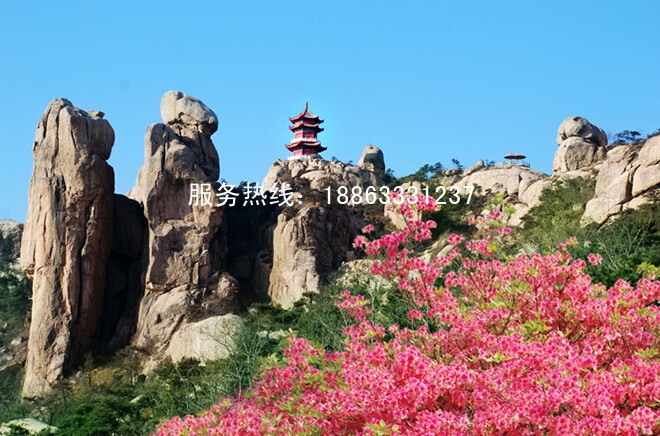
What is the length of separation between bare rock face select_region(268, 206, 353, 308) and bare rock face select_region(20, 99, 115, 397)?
488cm

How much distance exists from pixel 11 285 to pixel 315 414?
27250 mm

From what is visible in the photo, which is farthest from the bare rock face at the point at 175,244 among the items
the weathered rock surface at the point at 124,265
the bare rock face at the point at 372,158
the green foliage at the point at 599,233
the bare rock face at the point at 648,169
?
the bare rock face at the point at 372,158

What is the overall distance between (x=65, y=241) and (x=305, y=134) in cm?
2864

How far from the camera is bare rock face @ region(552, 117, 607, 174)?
1308 inches

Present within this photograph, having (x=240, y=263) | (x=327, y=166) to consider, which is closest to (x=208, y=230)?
(x=240, y=263)

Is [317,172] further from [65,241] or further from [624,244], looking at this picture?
[624,244]

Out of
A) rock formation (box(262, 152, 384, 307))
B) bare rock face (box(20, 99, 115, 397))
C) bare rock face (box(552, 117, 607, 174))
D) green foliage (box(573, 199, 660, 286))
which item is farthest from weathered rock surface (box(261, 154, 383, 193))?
green foliage (box(573, 199, 660, 286))

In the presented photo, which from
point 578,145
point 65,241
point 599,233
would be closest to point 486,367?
point 599,233

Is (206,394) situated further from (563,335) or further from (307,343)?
(563,335)

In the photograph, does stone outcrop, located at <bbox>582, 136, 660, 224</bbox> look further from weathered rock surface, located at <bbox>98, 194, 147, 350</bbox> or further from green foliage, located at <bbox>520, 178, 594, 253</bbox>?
weathered rock surface, located at <bbox>98, 194, 147, 350</bbox>

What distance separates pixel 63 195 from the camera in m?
24.9

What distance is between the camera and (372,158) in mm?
49375

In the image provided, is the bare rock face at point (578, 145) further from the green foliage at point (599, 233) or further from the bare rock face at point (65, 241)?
the bare rock face at point (65, 241)

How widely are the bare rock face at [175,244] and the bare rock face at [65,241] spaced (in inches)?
52.5
